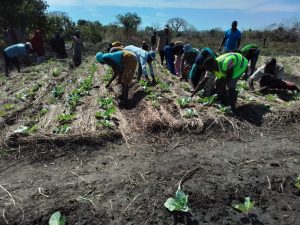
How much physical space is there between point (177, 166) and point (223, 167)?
58 centimetres

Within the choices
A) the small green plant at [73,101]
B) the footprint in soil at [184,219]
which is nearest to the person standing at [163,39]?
the small green plant at [73,101]

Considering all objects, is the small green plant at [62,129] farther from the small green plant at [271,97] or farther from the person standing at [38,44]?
the person standing at [38,44]

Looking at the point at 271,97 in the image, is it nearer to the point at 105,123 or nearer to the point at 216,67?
the point at 216,67

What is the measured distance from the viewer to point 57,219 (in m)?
3.59

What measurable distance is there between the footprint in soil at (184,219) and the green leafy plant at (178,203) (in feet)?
0.21

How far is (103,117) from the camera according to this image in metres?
6.24

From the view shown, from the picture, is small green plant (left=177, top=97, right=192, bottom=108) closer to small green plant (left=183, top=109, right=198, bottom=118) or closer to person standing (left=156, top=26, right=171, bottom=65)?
small green plant (left=183, top=109, right=198, bottom=118)

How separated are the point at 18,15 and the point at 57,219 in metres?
14.9

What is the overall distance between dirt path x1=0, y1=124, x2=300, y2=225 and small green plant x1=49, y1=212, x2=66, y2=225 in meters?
0.10

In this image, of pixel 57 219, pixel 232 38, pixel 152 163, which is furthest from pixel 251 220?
pixel 232 38

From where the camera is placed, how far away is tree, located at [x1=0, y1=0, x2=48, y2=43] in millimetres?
16248

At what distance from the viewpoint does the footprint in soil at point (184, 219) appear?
12.1 ft

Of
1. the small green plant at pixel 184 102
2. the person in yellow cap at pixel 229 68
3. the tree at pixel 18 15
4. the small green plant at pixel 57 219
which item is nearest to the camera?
the small green plant at pixel 57 219

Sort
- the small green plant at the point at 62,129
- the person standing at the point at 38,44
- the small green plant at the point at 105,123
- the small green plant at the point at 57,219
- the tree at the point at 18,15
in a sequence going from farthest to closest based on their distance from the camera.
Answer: the tree at the point at 18,15 → the person standing at the point at 38,44 → the small green plant at the point at 105,123 → the small green plant at the point at 62,129 → the small green plant at the point at 57,219
